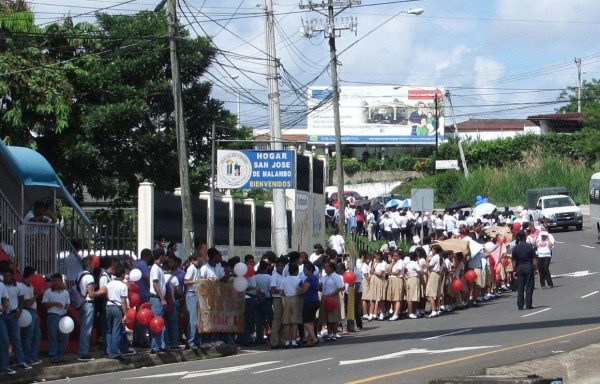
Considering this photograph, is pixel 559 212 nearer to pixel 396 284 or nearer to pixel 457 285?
pixel 457 285

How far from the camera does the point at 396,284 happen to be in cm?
2628

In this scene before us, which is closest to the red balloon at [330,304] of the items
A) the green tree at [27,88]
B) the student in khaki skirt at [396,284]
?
the student in khaki skirt at [396,284]

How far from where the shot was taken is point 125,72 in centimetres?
3281

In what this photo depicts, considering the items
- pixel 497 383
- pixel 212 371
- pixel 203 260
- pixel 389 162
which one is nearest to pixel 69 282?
pixel 203 260

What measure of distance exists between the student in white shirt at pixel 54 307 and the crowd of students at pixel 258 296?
16mm

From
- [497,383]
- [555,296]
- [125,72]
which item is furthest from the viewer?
[125,72]

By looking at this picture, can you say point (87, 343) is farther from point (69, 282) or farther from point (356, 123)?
point (356, 123)

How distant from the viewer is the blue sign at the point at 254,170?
90.2 feet

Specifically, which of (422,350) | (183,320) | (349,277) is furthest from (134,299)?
(349,277)

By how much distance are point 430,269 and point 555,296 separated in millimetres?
4369

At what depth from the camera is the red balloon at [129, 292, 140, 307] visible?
18484 mm

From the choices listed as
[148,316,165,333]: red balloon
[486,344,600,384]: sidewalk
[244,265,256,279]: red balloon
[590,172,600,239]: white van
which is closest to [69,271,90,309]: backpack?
[148,316,165,333]: red balloon

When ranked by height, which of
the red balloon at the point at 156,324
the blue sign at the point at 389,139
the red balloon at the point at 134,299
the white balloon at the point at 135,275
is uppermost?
the blue sign at the point at 389,139

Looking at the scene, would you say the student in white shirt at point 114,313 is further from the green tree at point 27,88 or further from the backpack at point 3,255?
the green tree at point 27,88
